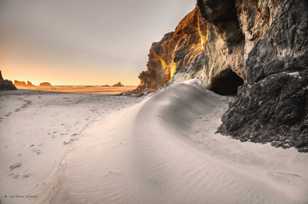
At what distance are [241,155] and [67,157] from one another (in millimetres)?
4389

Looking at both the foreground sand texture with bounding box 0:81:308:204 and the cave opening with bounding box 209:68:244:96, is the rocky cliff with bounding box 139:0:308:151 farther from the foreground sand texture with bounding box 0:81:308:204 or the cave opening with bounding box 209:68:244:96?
the cave opening with bounding box 209:68:244:96

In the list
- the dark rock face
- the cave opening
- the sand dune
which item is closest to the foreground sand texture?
the sand dune

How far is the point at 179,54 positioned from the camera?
2880 centimetres

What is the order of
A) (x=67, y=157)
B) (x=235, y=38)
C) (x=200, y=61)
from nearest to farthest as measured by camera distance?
(x=67, y=157) < (x=235, y=38) < (x=200, y=61)

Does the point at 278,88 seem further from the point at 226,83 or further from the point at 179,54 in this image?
the point at 179,54

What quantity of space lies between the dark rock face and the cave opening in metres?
5.41

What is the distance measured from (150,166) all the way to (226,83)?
10405mm

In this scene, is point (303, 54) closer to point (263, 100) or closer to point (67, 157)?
point (263, 100)

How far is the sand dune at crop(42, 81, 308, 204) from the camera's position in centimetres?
353

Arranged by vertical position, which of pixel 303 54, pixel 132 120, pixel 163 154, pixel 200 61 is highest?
pixel 200 61

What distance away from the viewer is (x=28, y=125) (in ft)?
27.2

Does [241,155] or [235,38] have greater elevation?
[235,38]

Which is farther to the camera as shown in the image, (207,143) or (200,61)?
(200,61)

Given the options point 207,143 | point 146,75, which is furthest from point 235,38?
point 146,75
